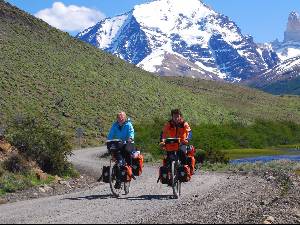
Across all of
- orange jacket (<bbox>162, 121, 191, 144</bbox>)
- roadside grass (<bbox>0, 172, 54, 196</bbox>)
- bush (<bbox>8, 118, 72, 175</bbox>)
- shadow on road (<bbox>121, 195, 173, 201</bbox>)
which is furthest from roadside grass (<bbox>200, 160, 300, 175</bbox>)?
orange jacket (<bbox>162, 121, 191, 144</bbox>)

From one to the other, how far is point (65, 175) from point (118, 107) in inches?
2369

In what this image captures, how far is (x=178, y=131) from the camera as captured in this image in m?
17.4

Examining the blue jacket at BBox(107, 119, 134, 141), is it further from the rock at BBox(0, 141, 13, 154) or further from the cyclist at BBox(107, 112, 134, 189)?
the rock at BBox(0, 141, 13, 154)

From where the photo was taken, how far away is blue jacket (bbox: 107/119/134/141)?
57.7 feet

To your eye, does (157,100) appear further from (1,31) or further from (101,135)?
(1,31)

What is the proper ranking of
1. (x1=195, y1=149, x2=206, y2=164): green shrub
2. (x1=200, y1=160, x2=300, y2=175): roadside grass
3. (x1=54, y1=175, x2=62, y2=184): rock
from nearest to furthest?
(x1=54, y1=175, x2=62, y2=184): rock < (x1=200, y1=160, x2=300, y2=175): roadside grass < (x1=195, y1=149, x2=206, y2=164): green shrub

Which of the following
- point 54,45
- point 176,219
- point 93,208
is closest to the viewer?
point 176,219

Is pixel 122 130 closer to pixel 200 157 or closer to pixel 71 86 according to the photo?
pixel 200 157

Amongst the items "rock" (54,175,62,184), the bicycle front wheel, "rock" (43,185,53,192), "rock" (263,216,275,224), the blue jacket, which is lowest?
"rock" (43,185,53,192)

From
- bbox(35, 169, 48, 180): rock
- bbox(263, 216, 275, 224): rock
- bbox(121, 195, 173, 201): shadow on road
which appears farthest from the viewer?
bbox(35, 169, 48, 180): rock

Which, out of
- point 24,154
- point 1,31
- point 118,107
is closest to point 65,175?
point 24,154

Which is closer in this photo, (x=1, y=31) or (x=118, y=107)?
(x=118, y=107)

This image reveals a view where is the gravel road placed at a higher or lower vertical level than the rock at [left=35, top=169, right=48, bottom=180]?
lower

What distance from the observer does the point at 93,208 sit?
15.0 m
